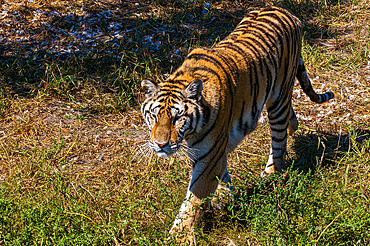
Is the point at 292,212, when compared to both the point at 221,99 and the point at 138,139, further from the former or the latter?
the point at 138,139

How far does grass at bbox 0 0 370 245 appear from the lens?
2.88 meters

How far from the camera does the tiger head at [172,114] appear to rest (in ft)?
8.92

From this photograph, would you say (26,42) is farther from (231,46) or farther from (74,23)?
(231,46)

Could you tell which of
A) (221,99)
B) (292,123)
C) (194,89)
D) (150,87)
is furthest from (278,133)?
(150,87)

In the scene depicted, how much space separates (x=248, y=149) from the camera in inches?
175

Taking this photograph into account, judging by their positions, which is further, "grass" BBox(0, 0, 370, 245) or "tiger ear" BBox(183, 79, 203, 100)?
"grass" BBox(0, 0, 370, 245)

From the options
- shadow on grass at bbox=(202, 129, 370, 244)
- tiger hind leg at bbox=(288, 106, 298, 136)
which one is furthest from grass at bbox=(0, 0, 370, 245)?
tiger hind leg at bbox=(288, 106, 298, 136)

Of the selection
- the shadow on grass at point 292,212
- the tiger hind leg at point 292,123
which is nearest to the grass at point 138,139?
the shadow on grass at point 292,212

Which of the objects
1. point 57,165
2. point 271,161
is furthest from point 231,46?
point 57,165

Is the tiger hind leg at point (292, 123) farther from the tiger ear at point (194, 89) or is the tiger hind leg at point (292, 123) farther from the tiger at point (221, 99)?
the tiger ear at point (194, 89)

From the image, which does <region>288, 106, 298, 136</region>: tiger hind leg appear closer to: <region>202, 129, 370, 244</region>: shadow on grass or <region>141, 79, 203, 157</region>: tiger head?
<region>202, 129, 370, 244</region>: shadow on grass

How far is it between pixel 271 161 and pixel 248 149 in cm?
54

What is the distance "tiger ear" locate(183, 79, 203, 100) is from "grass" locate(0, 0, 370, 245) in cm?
74

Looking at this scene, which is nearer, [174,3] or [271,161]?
[271,161]
